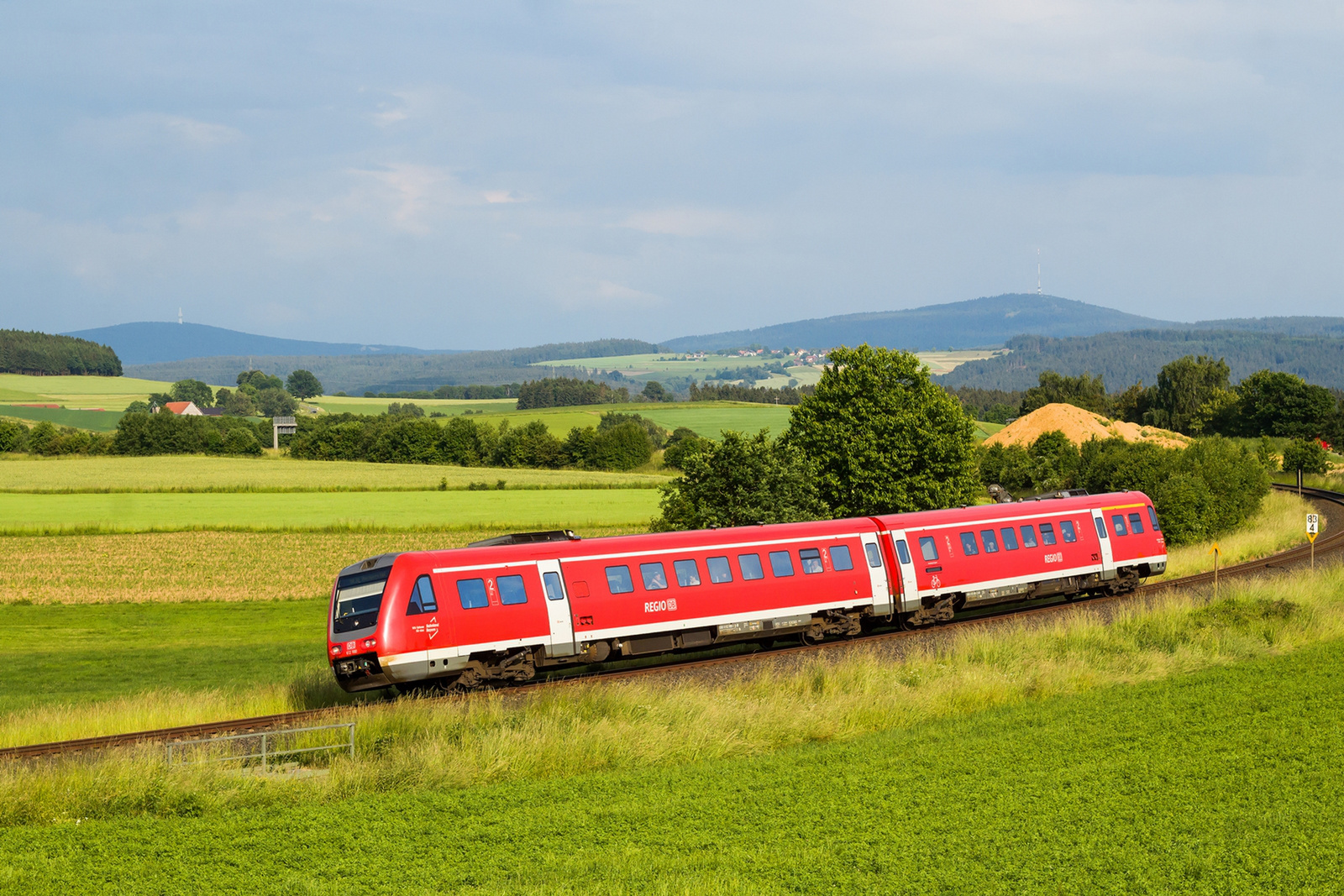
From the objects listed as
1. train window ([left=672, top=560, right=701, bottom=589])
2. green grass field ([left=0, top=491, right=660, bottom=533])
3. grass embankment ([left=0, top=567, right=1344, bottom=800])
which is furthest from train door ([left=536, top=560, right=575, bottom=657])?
green grass field ([left=0, top=491, right=660, bottom=533])

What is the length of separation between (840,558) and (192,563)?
1427 inches

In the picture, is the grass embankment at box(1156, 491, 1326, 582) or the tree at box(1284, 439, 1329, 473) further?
the tree at box(1284, 439, 1329, 473)

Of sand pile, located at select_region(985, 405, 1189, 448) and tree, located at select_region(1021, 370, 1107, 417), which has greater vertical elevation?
tree, located at select_region(1021, 370, 1107, 417)

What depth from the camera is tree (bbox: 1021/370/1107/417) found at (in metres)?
176

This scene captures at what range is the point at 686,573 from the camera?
26.5 m

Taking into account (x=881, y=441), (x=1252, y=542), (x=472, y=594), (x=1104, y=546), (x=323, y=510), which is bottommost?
(x=323, y=510)

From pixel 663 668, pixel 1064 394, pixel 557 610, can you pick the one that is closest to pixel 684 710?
pixel 557 610

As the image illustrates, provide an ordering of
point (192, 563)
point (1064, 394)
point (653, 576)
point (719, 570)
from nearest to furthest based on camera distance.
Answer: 1. point (653, 576)
2. point (719, 570)
3. point (192, 563)
4. point (1064, 394)

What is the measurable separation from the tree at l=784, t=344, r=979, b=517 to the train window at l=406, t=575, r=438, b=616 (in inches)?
1366

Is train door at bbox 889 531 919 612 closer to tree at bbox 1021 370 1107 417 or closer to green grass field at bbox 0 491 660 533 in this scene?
green grass field at bbox 0 491 660 533

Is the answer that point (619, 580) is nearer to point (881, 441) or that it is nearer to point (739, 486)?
point (739, 486)

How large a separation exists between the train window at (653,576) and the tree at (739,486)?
18348 millimetres

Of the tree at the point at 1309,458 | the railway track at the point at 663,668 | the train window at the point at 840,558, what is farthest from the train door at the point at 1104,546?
the tree at the point at 1309,458

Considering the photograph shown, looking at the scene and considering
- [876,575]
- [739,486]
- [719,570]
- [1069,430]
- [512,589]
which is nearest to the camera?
[512,589]
